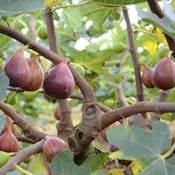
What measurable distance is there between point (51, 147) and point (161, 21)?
0.24 meters

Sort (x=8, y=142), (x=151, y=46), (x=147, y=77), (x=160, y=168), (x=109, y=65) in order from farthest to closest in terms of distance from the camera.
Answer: (x=109, y=65), (x=151, y=46), (x=147, y=77), (x=8, y=142), (x=160, y=168)

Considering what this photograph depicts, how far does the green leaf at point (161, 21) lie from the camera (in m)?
0.69

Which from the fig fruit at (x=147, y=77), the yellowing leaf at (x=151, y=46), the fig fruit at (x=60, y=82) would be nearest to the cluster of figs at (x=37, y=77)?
the fig fruit at (x=60, y=82)

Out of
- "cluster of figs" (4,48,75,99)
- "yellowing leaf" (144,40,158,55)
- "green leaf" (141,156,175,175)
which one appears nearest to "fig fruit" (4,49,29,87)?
"cluster of figs" (4,48,75,99)

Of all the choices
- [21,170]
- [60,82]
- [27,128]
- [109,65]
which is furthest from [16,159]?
[109,65]

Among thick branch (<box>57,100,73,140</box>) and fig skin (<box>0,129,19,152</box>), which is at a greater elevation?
fig skin (<box>0,129,19,152</box>)

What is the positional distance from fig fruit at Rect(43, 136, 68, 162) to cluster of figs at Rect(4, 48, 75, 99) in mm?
62

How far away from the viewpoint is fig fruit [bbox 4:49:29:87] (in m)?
0.82

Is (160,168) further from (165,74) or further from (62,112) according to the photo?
(62,112)

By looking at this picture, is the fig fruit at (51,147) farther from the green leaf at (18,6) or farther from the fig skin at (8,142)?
the green leaf at (18,6)

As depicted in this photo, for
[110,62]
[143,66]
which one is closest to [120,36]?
[110,62]

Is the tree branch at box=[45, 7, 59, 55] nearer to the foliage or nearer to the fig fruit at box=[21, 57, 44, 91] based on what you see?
the foliage

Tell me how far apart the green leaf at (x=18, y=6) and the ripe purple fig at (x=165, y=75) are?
0.24 meters

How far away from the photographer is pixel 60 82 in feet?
2.63
